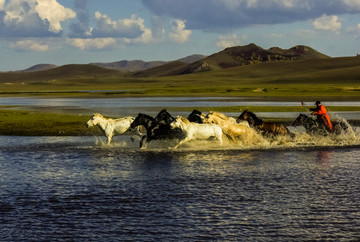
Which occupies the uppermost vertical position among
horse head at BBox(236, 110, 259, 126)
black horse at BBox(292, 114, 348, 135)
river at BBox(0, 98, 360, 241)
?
horse head at BBox(236, 110, 259, 126)

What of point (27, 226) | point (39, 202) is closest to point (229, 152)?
point (39, 202)

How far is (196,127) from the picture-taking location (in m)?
20.6

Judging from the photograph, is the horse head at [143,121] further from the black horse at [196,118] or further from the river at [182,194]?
the black horse at [196,118]

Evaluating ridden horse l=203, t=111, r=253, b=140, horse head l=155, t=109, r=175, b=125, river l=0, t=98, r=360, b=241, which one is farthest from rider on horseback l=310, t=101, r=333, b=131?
horse head l=155, t=109, r=175, b=125

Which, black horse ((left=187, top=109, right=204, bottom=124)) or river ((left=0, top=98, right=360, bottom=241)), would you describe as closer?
river ((left=0, top=98, right=360, bottom=241))

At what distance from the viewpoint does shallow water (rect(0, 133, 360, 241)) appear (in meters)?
10.1

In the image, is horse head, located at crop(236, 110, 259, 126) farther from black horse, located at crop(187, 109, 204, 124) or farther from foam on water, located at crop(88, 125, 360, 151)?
black horse, located at crop(187, 109, 204, 124)

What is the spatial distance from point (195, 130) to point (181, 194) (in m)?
7.70

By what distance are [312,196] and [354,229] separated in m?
2.53

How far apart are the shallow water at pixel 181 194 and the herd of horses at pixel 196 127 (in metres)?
Result: 0.75

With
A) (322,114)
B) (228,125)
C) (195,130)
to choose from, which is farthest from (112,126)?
(322,114)

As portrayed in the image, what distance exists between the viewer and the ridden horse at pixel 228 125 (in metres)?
21.6

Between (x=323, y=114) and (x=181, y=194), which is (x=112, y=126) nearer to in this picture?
(x=323, y=114)

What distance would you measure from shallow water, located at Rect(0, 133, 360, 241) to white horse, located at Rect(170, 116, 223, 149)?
518mm
